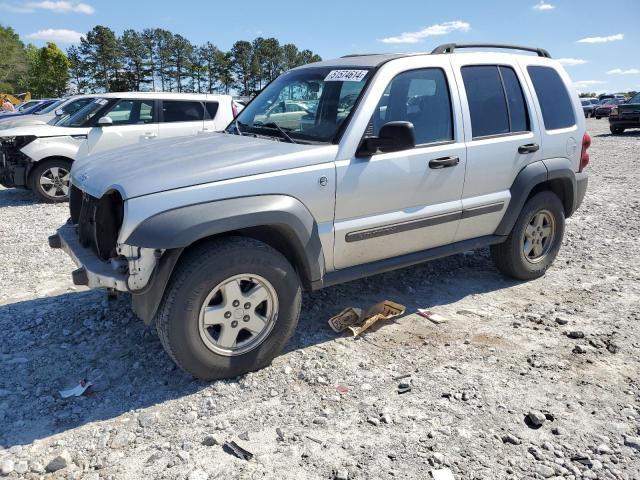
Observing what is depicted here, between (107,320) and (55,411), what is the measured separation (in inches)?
46.9

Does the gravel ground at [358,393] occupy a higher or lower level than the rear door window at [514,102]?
lower

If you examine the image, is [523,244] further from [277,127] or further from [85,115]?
[85,115]

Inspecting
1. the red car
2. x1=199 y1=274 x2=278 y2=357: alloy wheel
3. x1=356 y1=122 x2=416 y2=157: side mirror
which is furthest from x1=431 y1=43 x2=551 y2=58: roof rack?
the red car

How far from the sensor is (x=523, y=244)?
16.7ft

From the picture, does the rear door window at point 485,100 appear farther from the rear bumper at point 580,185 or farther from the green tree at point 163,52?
the green tree at point 163,52

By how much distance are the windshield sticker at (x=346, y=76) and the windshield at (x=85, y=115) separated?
6.35 meters

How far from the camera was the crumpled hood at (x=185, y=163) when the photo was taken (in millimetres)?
3156

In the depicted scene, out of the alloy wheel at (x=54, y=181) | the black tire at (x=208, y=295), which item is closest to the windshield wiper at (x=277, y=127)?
the black tire at (x=208, y=295)

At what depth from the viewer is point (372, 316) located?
430 centimetres

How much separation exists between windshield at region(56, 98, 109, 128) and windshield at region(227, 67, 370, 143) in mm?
5638

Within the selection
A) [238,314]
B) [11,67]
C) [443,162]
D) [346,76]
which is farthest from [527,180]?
[11,67]

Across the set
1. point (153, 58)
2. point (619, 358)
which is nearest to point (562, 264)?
point (619, 358)

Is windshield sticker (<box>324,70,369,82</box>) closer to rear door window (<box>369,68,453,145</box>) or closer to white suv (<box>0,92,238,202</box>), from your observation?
rear door window (<box>369,68,453,145</box>)

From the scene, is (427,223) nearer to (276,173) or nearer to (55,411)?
(276,173)
